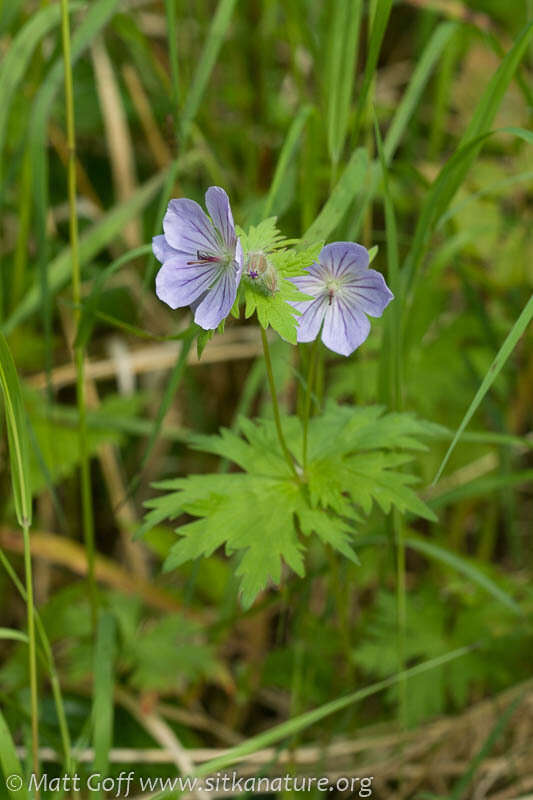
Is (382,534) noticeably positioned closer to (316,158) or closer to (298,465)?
(298,465)

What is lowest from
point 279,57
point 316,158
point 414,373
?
point 414,373

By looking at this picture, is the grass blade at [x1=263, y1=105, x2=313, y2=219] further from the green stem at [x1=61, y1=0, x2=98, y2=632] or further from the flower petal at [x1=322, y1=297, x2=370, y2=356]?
the green stem at [x1=61, y1=0, x2=98, y2=632]

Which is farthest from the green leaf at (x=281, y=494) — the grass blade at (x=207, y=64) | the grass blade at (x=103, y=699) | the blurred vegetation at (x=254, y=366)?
the grass blade at (x=207, y=64)

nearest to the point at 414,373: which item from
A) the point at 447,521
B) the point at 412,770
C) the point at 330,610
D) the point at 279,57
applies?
the point at 447,521

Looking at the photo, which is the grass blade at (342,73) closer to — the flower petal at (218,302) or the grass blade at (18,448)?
the flower petal at (218,302)

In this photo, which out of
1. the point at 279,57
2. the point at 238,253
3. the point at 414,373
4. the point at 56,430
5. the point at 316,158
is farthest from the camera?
the point at 279,57

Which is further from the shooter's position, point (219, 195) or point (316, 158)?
point (316, 158)
